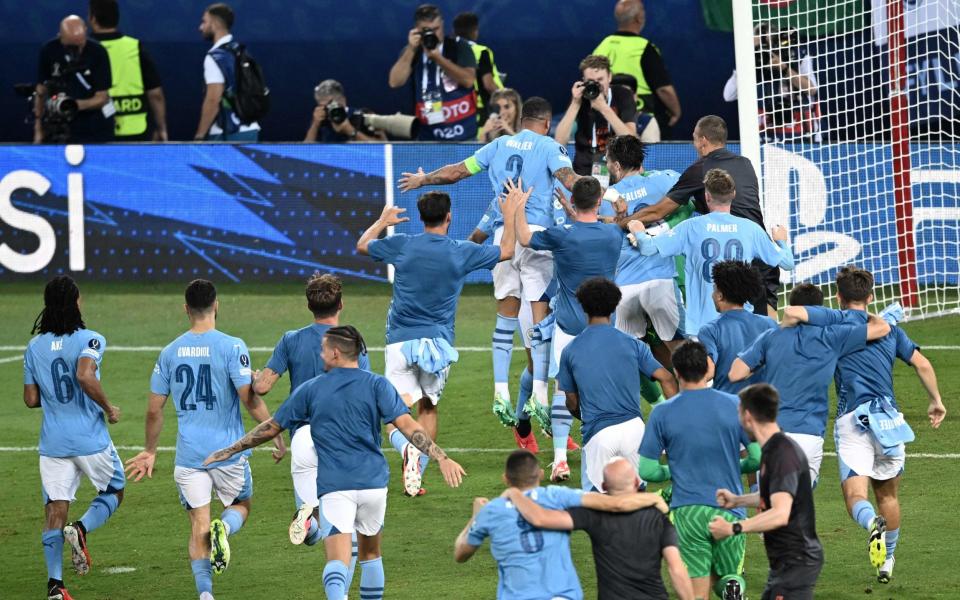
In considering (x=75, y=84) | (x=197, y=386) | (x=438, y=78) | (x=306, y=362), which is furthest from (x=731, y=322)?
(x=75, y=84)

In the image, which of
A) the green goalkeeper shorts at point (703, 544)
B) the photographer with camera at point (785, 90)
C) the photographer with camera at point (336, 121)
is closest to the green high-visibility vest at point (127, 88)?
the photographer with camera at point (336, 121)

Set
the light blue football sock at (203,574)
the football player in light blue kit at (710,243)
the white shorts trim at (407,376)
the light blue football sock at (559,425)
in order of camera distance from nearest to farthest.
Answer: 1. the light blue football sock at (203,574)
2. the football player in light blue kit at (710,243)
3. the white shorts trim at (407,376)
4. the light blue football sock at (559,425)

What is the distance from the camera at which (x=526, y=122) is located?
42.6ft

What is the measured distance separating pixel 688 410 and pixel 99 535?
16.6ft

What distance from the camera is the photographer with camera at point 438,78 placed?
18594 mm

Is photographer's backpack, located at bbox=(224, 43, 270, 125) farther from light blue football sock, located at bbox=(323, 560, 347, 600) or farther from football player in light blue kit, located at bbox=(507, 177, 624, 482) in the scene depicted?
light blue football sock, located at bbox=(323, 560, 347, 600)

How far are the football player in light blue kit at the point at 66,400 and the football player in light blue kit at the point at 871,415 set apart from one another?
4520 mm

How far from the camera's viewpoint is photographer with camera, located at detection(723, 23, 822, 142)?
51.0 feet

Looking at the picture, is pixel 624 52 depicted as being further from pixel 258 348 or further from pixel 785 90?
pixel 258 348

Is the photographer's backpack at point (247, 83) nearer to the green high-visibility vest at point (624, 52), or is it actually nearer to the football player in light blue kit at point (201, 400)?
the green high-visibility vest at point (624, 52)

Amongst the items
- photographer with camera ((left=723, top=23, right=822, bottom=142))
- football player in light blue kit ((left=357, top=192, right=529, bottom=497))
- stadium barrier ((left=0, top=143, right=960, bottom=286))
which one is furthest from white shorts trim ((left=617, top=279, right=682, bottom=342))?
stadium barrier ((left=0, top=143, right=960, bottom=286))

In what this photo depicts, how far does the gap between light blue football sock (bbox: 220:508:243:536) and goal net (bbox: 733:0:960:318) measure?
790 cm

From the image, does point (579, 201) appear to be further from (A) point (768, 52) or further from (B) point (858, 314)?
(A) point (768, 52)

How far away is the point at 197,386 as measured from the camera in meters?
9.40
